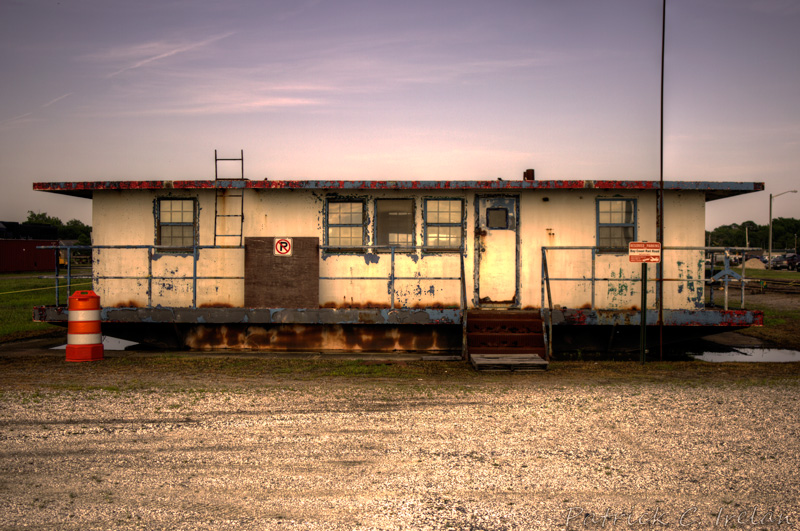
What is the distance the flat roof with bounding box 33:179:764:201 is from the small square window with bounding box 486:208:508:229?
455 millimetres

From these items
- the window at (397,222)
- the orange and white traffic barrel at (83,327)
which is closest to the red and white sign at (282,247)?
the window at (397,222)

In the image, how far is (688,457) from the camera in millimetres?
5195

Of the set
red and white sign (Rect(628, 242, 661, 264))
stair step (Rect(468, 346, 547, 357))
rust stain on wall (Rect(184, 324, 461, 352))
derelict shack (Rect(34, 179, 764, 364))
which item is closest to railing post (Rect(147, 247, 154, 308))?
derelict shack (Rect(34, 179, 764, 364))

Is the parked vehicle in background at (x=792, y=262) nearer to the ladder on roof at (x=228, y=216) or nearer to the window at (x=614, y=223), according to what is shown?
the window at (x=614, y=223)

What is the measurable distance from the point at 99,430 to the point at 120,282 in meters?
7.05

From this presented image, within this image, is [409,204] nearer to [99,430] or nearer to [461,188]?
[461,188]

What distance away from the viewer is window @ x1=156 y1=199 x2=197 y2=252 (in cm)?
1226

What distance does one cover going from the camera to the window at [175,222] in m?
12.3

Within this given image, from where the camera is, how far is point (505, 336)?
10.5 meters

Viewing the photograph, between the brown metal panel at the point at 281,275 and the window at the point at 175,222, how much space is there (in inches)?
61.6

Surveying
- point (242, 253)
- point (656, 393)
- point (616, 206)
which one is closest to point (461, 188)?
point (616, 206)

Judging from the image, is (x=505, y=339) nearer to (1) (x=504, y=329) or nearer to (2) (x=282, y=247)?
(1) (x=504, y=329)

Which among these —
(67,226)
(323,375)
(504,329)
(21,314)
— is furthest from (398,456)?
(67,226)

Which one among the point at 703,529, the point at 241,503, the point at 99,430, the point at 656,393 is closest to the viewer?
the point at 703,529
